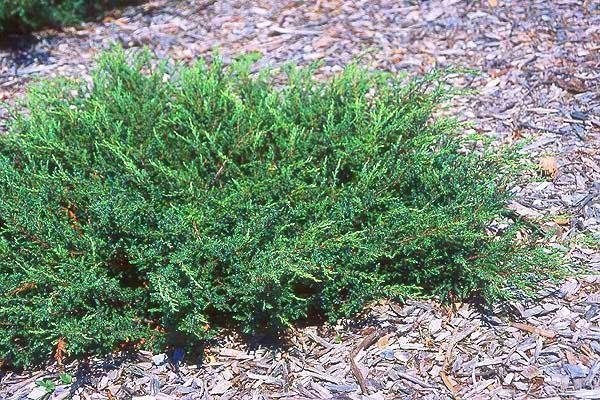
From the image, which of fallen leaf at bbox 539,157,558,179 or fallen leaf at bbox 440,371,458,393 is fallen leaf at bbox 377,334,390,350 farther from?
fallen leaf at bbox 539,157,558,179

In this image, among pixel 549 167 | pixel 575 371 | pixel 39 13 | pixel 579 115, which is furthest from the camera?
pixel 39 13

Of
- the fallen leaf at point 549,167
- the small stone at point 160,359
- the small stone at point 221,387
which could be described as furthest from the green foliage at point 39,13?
the fallen leaf at point 549,167

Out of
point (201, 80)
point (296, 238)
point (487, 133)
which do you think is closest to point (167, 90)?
point (201, 80)

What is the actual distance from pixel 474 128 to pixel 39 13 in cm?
374

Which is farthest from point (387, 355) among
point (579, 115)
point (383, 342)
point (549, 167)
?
point (579, 115)

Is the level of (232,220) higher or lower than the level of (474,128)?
higher

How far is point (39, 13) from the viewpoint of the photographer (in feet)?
19.9

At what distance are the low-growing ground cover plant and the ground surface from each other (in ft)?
0.53

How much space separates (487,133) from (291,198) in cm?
149

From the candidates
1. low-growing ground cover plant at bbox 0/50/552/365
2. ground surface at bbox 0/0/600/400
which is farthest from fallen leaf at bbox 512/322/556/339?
low-growing ground cover plant at bbox 0/50/552/365

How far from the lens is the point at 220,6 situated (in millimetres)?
6273

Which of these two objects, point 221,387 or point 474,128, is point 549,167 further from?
point 221,387

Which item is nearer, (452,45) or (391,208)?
(391,208)

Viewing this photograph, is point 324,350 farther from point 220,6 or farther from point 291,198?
point 220,6
